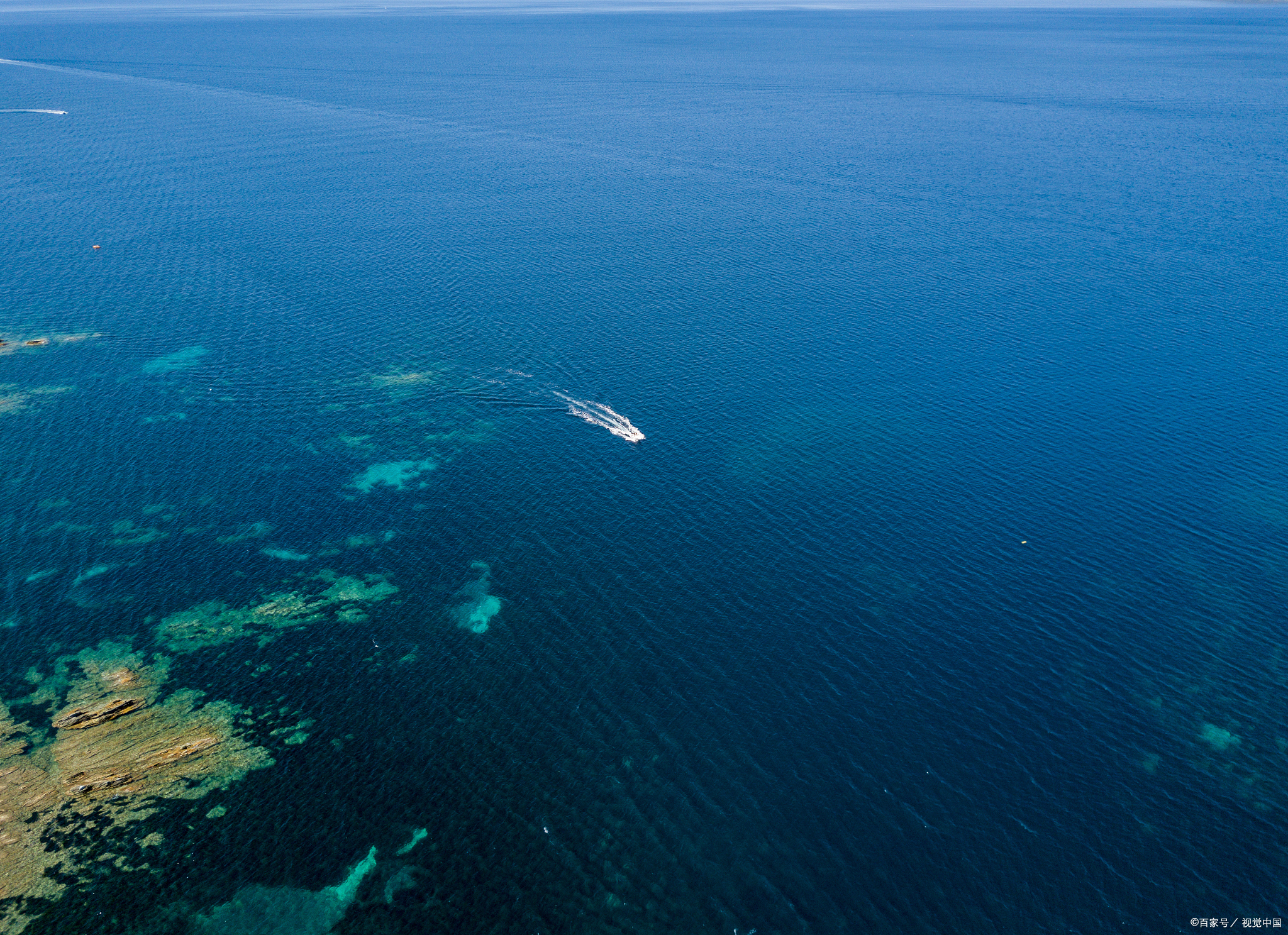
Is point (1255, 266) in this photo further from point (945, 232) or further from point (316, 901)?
point (316, 901)

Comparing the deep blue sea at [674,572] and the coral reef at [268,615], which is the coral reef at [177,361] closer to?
the deep blue sea at [674,572]

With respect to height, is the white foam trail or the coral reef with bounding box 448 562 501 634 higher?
the white foam trail

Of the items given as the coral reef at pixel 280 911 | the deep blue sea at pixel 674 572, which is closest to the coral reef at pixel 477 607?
the deep blue sea at pixel 674 572

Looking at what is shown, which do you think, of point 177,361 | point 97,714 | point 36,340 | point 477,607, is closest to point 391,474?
point 477,607

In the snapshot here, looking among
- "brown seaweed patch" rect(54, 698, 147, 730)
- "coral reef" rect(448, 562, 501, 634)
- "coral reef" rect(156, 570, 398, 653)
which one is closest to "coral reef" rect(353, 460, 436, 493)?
"coral reef" rect(156, 570, 398, 653)

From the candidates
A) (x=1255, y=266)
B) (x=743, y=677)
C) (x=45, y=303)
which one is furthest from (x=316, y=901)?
(x=1255, y=266)

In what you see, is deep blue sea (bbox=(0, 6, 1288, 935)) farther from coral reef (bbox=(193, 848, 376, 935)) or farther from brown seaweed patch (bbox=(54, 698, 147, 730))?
brown seaweed patch (bbox=(54, 698, 147, 730))
